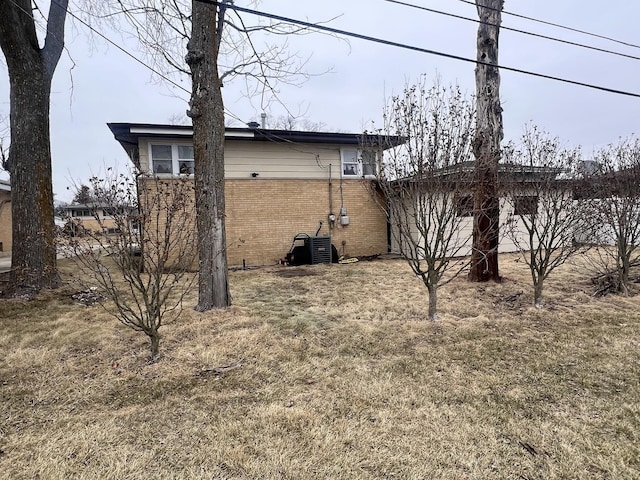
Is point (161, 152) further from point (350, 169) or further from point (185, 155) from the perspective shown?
point (350, 169)

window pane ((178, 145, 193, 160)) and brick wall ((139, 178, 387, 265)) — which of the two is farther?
brick wall ((139, 178, 387, 265))

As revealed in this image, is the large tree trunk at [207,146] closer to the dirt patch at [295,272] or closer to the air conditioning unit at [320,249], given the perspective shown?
the dirt patch at [295,272]

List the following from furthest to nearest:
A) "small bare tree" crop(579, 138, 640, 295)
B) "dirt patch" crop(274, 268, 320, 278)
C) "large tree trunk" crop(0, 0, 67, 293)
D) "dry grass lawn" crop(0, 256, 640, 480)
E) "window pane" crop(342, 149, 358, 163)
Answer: "window pane" crop(342, 149, 358, 163) < "dirt patch" crop(274, 268, 320, 278) < "large tree trunk" crop(0, 0, 67, 293) < "small bare tree" crop(579, 138, 640, 295) < "dry grass lawn" crop(0, 256, 640, 480)

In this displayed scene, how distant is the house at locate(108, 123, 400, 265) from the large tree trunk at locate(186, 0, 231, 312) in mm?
5166

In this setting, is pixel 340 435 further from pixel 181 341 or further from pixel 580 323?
pixel 580 323

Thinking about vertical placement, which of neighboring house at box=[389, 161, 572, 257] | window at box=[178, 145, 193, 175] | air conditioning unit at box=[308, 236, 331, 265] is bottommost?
air conditioning unit at box=[308, 236, 331, 265]

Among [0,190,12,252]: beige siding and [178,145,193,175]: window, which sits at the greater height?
[178,145,193,175]: window

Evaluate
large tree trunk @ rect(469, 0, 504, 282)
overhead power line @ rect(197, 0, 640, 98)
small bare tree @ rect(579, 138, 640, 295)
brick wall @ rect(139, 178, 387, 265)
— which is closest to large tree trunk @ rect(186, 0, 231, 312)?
overhead power line @ rect(197, 0, 640, 98)

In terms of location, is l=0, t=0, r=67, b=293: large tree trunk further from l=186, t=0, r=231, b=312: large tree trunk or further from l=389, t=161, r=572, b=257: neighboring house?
l=389, t=161, r=572, b=257: neighboring house

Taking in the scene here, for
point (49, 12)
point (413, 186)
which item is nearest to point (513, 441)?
point (413, 186)

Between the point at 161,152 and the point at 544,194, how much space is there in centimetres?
962

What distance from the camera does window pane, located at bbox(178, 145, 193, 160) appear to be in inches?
417

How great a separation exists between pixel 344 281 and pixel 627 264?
5.00m

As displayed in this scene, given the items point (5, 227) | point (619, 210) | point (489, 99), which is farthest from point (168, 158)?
point (5, 227)
